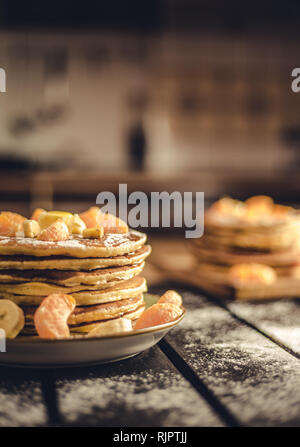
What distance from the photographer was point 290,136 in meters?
5.68

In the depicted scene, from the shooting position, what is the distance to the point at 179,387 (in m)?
0.87

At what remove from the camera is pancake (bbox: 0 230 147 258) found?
99 centimetres

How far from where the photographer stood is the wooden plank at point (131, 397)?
75cm

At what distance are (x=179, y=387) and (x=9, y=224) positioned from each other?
51 centimetres

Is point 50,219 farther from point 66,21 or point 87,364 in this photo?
point 66,21

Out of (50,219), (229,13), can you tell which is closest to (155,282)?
(50,219)

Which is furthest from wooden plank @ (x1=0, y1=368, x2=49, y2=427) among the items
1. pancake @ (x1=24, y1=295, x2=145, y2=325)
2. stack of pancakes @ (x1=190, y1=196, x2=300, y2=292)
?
stack of pancakes @ (x1=190, y1=196, x2=300, y2=292)

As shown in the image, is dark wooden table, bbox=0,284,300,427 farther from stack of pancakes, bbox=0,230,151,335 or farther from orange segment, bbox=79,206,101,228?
orange segment, bbox=79,206,101,228

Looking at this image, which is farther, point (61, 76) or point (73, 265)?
point (61, 76)

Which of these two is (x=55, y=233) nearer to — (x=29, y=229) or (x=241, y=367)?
(x=29, y=229)
